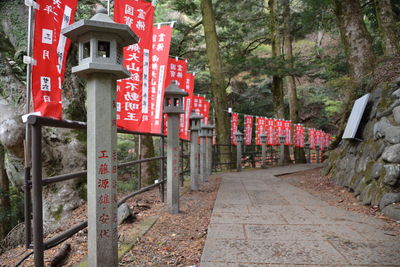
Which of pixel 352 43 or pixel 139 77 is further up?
pixel 352 43

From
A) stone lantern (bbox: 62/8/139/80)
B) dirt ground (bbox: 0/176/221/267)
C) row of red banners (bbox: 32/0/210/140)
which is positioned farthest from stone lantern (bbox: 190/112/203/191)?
stone lantern (bbox: 62/8/139/80)

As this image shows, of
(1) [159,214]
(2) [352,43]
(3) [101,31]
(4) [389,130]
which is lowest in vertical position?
(1) [159,214]

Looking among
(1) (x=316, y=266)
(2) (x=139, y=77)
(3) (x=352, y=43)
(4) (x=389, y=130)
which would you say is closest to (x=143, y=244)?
(1) (x=316, y=266)

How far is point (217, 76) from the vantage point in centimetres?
1189

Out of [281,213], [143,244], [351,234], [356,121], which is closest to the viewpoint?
[143,244]

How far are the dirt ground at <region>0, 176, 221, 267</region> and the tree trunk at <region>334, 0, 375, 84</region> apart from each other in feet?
18.1

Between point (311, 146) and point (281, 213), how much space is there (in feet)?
57.1

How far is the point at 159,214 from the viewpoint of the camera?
440 centimetres

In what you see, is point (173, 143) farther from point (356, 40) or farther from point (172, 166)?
point (356, 40)

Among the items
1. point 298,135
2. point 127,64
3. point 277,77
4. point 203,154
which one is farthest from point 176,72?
point 298,135

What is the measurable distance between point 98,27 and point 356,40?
7.57 meters

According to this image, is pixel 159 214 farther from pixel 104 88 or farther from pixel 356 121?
pixel 356 121

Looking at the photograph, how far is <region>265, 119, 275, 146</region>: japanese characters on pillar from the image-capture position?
15.1 metres

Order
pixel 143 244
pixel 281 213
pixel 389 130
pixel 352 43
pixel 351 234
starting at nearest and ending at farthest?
pixel 143 244 → pixel 351 234 → pixel 281 213 → pixel 389 130 → pixel 352 43
